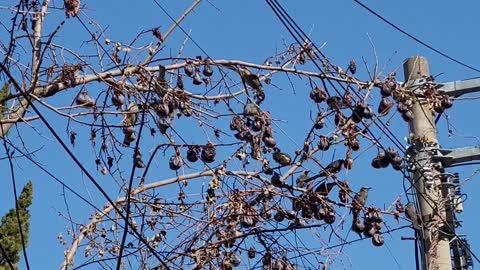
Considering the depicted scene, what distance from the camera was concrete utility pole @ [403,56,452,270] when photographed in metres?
6.40

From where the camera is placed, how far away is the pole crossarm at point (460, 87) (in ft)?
22.4

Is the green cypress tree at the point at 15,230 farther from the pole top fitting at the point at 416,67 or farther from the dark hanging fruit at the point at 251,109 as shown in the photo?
the dark hanging fruit at the point at 251,109

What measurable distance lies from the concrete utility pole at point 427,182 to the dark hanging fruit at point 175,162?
7.11 ft

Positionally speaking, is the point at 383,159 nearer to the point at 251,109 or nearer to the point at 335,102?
the point at 335,102

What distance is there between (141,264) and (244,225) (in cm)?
73

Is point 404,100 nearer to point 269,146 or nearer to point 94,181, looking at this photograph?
point 269,146

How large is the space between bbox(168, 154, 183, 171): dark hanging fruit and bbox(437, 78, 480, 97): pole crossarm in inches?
111

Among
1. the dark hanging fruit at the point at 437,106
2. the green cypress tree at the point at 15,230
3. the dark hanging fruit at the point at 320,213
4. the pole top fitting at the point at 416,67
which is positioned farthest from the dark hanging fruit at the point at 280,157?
the green cypress tree at the point at 15,230

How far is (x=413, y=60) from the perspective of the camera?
6812 mm

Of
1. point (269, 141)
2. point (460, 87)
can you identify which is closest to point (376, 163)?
point (269, 141)

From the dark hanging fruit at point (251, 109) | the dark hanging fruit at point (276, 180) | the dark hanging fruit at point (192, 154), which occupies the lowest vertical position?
the dark hanging fruit at point (192, 154)

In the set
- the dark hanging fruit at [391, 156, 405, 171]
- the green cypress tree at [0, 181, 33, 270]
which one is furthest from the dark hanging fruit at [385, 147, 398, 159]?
the green cypress tree at [0, 181, 33, 270]

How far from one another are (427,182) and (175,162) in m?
2.63

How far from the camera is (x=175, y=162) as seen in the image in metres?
4.57
